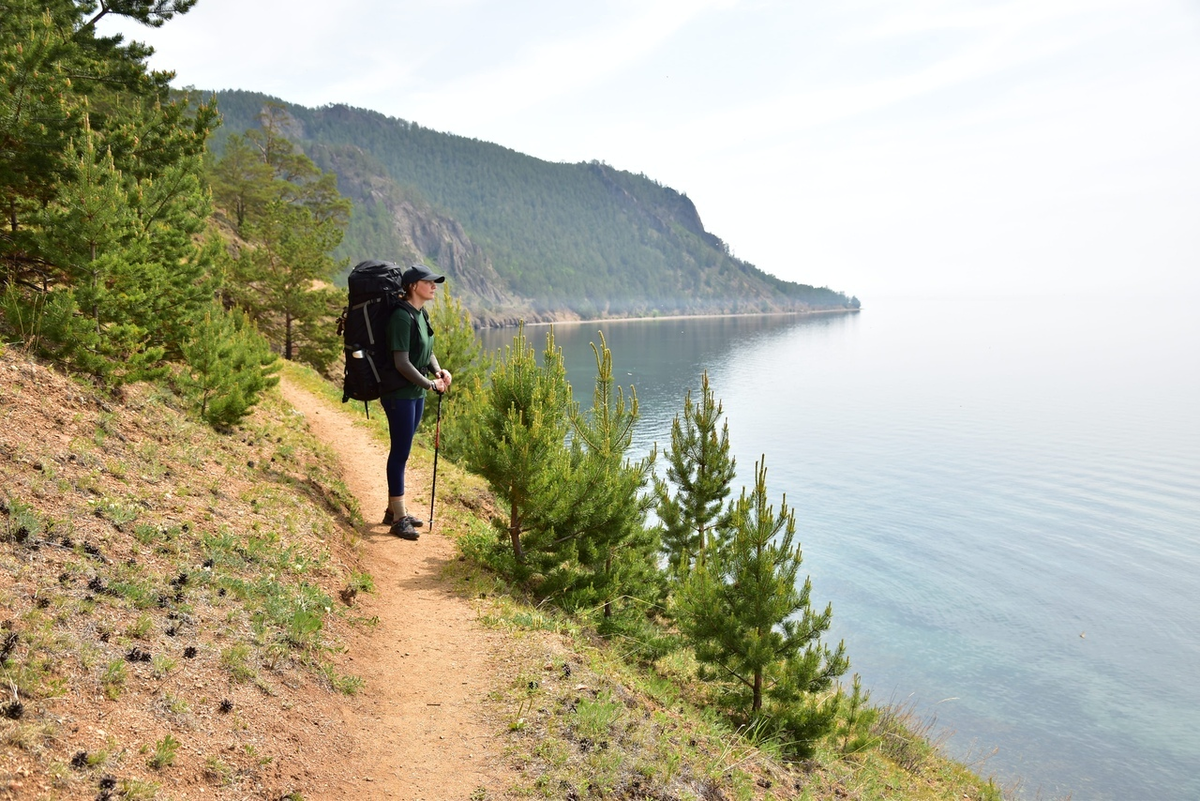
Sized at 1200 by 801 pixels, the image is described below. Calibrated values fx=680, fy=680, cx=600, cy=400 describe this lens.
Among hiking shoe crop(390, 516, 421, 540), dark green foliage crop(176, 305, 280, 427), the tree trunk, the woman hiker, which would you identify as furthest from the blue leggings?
dark green foliage crop(176, 305, 280, 427)

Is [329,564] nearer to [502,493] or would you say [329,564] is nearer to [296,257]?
[502,493]

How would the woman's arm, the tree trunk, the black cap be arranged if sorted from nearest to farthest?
the woman's arm → the black cap → the tree trunk

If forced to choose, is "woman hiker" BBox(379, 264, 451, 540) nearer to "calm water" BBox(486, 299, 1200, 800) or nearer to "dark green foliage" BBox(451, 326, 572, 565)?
"dark green foliage" BBox(451, 326, 572, 565)

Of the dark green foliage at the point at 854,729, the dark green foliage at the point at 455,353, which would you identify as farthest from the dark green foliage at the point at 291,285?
the dark green foliage at the point at 854,729

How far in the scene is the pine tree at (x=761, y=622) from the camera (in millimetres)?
9812

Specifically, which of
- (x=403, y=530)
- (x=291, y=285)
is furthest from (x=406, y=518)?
(x=291, y=285)

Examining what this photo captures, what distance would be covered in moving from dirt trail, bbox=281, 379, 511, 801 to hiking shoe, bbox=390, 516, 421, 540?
13cm

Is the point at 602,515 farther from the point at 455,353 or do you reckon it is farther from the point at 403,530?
the point at 455,353

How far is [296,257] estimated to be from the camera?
3178 centimetres

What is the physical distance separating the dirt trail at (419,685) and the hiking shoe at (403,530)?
0.13 m

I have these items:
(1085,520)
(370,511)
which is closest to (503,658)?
(370,511)

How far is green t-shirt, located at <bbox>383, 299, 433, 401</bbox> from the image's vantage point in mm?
8320

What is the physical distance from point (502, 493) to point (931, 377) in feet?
351

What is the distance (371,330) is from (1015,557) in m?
34.4
